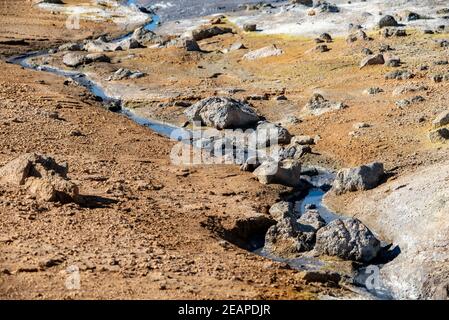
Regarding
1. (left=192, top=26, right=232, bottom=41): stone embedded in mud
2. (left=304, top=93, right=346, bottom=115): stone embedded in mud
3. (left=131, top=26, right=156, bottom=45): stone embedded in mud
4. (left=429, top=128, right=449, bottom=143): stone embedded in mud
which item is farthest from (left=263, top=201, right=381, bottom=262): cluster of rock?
(left=131, top=26, right=156, bottom=45): stone embedded in mud

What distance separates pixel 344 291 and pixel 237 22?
148 feet

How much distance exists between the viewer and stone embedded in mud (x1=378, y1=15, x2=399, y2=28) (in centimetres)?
4769

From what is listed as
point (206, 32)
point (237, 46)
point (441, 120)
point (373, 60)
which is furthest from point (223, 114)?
point (206, 32)

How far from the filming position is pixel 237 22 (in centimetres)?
5984

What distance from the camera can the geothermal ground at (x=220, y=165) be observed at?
16.8 m

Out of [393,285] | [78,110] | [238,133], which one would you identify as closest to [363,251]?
[393,285]

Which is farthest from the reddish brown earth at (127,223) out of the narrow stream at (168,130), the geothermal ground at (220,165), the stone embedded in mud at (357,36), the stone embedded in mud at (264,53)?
the stone embedded in mud at (357,36)

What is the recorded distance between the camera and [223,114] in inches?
1266

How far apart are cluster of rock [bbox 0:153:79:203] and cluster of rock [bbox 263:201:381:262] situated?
561 centimetres

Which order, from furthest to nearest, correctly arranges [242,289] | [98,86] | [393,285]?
[98,86], [393,285], [242,289]

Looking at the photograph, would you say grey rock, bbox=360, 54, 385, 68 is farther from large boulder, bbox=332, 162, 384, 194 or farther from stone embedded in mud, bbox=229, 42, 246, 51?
large boulder, bbox=332, 162, 384, 194

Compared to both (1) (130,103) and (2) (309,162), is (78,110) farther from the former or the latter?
(2) (309,162)

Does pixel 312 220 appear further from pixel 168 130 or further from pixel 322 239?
pixel 168 130


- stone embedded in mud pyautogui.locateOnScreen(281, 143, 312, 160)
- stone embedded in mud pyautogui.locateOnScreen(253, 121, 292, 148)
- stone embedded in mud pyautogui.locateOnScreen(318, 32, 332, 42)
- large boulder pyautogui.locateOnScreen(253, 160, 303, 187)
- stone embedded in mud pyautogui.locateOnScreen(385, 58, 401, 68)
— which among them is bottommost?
stone embedded in mud pyautogui.locateOnScreen(318, 32, 332, 42)
